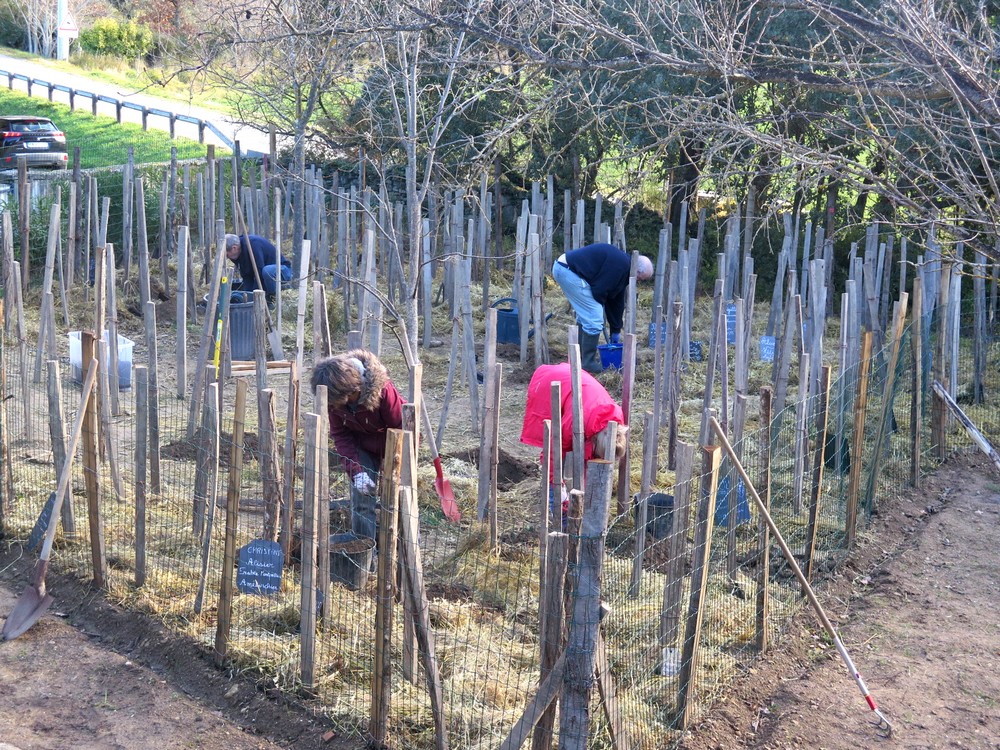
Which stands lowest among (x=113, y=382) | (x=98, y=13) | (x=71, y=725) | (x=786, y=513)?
(x=71, y=725)

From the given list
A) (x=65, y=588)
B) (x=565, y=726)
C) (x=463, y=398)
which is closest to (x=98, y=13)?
(x=463, y=398)

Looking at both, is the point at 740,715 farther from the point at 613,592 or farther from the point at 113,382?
the point at 113,382

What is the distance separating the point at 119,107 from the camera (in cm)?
2294

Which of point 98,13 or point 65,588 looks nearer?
point 65,588

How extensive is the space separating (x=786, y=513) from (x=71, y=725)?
11.8 feet

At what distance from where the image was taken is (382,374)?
456 cm

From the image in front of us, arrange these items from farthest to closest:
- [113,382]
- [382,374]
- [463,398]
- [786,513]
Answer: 1. [463,398]
2. [113,382]
3. [786,513]
4. [382,374]

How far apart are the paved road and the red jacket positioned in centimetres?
1652

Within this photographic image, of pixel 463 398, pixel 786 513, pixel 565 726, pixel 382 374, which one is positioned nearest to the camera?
pixel 565 726

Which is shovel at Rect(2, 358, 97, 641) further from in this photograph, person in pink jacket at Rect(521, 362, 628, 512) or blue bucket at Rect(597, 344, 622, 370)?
blue bucket at Rect(597, 344, 622, 370)

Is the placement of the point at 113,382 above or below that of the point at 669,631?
above

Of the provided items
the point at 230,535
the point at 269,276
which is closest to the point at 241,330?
the point at 269,276

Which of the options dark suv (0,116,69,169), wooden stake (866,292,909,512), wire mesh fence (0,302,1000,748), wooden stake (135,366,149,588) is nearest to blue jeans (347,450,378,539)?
wire mesh fence (0,302,1000,748)

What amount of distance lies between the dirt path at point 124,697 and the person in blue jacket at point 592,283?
4.86 meters
